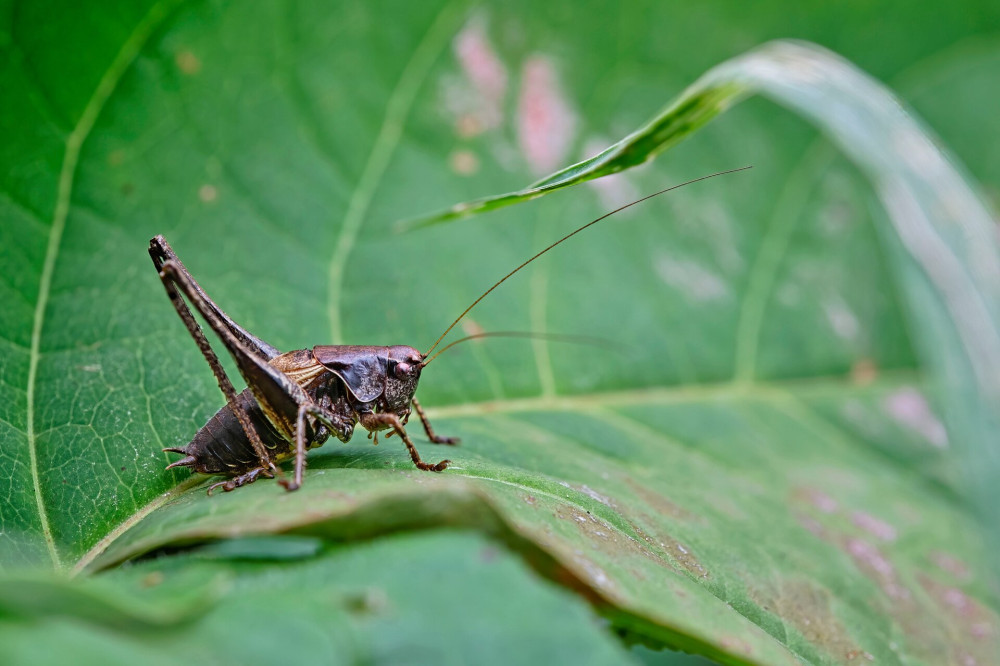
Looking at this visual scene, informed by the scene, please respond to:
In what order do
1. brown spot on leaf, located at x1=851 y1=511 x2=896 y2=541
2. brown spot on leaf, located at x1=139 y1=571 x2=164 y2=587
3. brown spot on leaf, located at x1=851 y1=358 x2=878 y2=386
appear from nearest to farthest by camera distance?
brown spot on leaf, located at x1=139 y1=571 x2=164 y2=587 → brown spot on leaf, located at x1=851 y1=511 x2=896 y2=541 → brown spot on leaf, located at x1=851 y1=358 x2=878 y2=386

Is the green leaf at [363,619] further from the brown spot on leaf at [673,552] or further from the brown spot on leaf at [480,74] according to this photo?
the brown spot on leaf at [480,74]

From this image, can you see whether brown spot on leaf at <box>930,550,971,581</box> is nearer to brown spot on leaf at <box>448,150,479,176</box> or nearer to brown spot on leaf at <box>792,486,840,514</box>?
brown spot on leaf at <box>792,486,840,514</box>

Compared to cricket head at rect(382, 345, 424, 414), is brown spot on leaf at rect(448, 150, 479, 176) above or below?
above

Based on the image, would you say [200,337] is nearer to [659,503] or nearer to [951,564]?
[659,503]

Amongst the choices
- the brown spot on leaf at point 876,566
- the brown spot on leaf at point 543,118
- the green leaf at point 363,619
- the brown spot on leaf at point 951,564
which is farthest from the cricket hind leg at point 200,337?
the brown spot on leaf at point 951,564

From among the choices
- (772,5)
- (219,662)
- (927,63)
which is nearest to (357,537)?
(219,662)

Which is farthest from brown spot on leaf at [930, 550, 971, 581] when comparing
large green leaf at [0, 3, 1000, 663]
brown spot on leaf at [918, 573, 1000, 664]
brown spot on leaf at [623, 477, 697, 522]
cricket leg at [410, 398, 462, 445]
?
cricket leg at [410, 398, 462, 445]

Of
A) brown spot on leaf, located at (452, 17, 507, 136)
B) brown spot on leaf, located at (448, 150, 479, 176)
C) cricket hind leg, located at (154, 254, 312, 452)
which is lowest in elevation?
cricket hind leg, located at (154, 254, 312, 452)

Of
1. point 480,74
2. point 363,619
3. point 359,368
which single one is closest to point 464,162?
point 480,74
